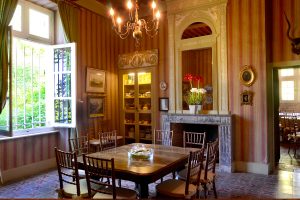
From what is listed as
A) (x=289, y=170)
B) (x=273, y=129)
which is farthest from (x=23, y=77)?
(x=289, y=170)

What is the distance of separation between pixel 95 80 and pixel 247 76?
139 inches

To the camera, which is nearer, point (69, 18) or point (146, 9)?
point (69, 18)

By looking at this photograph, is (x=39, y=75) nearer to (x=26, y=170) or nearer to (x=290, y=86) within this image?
(x=26, y=170)

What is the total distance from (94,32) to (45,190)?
389 cm

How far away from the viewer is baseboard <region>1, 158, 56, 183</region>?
4289mm

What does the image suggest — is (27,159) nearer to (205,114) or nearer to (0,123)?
(0,123)

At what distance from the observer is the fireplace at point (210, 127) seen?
488 centimetres

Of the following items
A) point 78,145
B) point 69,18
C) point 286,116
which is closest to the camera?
point 78,145

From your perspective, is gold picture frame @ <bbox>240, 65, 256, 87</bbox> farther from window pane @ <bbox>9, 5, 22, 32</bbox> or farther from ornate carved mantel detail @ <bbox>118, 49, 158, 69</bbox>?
window pane @ <bbox>9, 5, 22, 32</bbox>

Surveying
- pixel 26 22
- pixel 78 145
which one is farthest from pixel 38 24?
pixel 78 145

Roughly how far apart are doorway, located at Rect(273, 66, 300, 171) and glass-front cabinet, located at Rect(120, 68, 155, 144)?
2.91 meters

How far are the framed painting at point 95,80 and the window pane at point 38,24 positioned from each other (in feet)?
4.11

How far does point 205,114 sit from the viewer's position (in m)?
5.16

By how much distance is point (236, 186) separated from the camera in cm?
402
